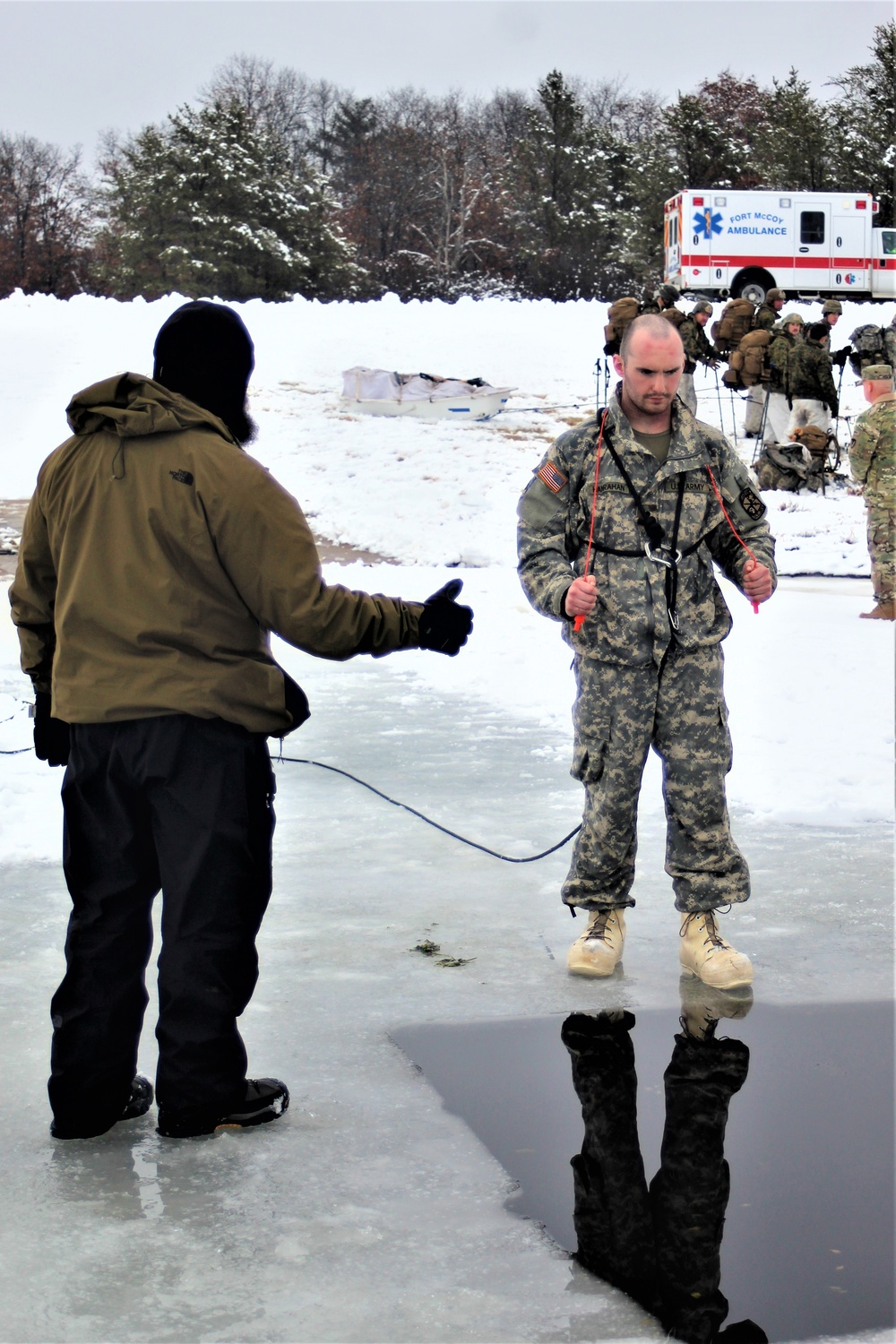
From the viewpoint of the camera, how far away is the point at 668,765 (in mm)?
4055

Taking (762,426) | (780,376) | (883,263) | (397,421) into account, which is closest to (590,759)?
(780,376)

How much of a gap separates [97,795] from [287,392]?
749 inches

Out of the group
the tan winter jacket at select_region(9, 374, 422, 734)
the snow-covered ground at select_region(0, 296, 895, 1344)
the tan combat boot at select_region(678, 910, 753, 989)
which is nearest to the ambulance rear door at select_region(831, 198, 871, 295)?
the snow-covered ground at select_region(0, 296, 895, 1344)

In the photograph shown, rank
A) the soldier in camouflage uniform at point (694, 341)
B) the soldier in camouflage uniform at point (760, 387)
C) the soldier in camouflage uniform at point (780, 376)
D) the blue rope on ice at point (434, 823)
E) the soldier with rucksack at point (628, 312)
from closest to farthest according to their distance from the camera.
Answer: the blue rope on ice at point (434, 823) < the soldier with rucksack at point (628, 312) < the soldier in camouflage uniform at point (780, 376) < the soldier in camouflage uniform at point (694, 341) < the soldier in camouflage uniform at point (760, 387)

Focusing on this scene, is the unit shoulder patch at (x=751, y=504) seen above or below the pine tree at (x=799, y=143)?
below

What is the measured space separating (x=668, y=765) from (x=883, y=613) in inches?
273

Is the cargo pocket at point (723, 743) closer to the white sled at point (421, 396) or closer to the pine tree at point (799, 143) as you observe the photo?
the white sled at point (421, 396)

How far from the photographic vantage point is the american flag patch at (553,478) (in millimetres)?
4012

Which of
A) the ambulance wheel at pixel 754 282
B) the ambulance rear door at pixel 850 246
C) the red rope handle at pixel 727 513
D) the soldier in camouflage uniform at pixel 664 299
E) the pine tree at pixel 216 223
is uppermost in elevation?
the pine tree at pixel 216 223

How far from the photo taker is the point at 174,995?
3.05 metres

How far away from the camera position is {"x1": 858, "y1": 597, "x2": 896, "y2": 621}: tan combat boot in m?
10.5

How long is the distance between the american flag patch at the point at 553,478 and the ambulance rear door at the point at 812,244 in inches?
1032

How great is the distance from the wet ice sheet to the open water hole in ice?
0.09 meters

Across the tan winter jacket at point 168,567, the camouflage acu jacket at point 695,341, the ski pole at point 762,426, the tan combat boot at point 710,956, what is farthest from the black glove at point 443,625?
the camouflage acu jacket at point 695,341
